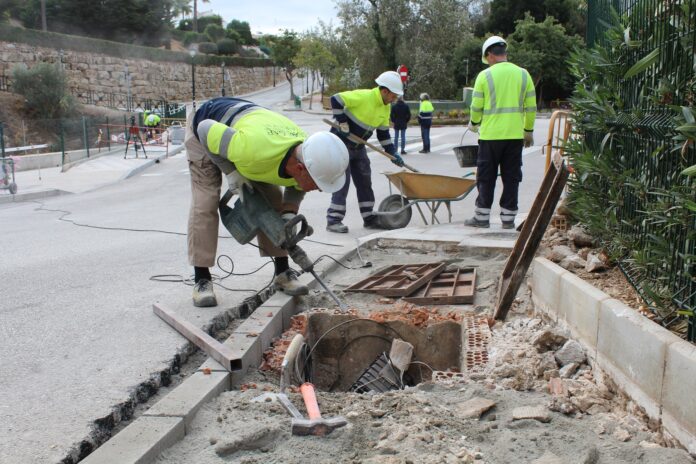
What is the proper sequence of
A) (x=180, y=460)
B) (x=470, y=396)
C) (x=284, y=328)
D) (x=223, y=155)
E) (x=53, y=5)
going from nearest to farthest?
1. (x=180, y=460)
2. (x=470, y=396)
3. (x=223, y=155)
4. (x=284, y=328)
5. (x=53, y=5)

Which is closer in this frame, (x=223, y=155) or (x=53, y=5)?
(x=223, y=155)

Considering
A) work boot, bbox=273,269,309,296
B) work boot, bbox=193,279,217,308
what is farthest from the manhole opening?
work boot, bbox=193,279,217,308

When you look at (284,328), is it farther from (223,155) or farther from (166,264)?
(166,264)

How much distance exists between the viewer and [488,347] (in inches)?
177

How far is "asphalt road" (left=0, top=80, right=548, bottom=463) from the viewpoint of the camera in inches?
135

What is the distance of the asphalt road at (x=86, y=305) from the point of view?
3425mm

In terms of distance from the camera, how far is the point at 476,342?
181 inches

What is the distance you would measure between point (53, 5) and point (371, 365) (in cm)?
5564

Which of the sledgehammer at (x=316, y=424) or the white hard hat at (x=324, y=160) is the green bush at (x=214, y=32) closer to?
the white hard hat at (x=324, y=160)

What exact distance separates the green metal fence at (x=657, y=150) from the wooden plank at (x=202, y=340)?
2.29m

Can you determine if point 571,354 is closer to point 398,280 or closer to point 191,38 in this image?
point 398,280

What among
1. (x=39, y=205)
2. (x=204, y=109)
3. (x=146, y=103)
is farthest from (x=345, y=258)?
(x=146, y=103)

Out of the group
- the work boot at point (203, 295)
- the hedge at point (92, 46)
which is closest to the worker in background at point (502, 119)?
the work boot at point (203, 295)

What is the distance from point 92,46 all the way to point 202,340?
4525 centimetres
